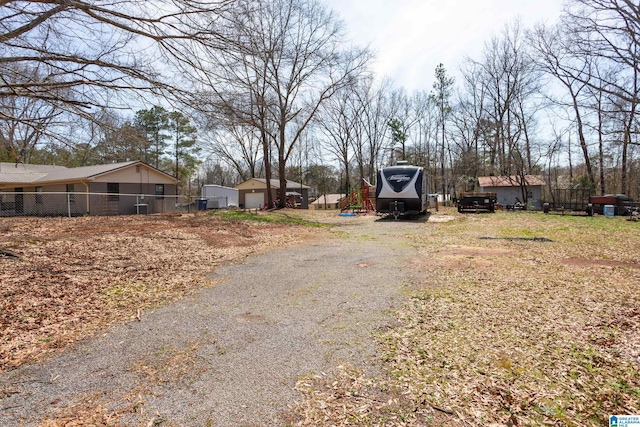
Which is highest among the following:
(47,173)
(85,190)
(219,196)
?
(47,173)

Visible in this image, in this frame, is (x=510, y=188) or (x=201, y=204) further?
(x=510, y=188)

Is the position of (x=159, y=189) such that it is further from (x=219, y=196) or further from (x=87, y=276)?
(x=87, y=276)

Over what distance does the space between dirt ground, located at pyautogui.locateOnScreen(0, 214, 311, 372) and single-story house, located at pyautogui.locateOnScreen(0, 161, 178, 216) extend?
1147 centimetres

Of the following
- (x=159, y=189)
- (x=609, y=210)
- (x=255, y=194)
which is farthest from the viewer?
(x=255, y=194)

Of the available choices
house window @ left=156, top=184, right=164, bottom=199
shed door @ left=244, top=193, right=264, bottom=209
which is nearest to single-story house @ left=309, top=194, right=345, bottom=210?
shed door @ left=244, top=193, right=264, bottom=209

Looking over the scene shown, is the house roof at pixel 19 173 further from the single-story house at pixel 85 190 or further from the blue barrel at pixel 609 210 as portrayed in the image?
the blue barrel at pixel 609 210

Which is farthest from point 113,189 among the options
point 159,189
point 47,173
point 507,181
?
point 507,181

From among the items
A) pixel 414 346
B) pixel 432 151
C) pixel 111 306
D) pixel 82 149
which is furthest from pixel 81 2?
pixel 432 151

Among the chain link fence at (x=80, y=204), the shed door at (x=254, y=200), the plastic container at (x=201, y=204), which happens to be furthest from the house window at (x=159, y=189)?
the shed door at (x=254, y=200)

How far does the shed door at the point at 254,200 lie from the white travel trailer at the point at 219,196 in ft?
3.81

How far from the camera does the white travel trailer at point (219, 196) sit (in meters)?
29.8

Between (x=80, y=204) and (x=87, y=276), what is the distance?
18947 mm

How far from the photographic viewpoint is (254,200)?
121ft

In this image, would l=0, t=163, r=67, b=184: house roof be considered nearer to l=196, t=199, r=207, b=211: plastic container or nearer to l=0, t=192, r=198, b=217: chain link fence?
l=0, t=192, r=198, b=217: chain link fence
